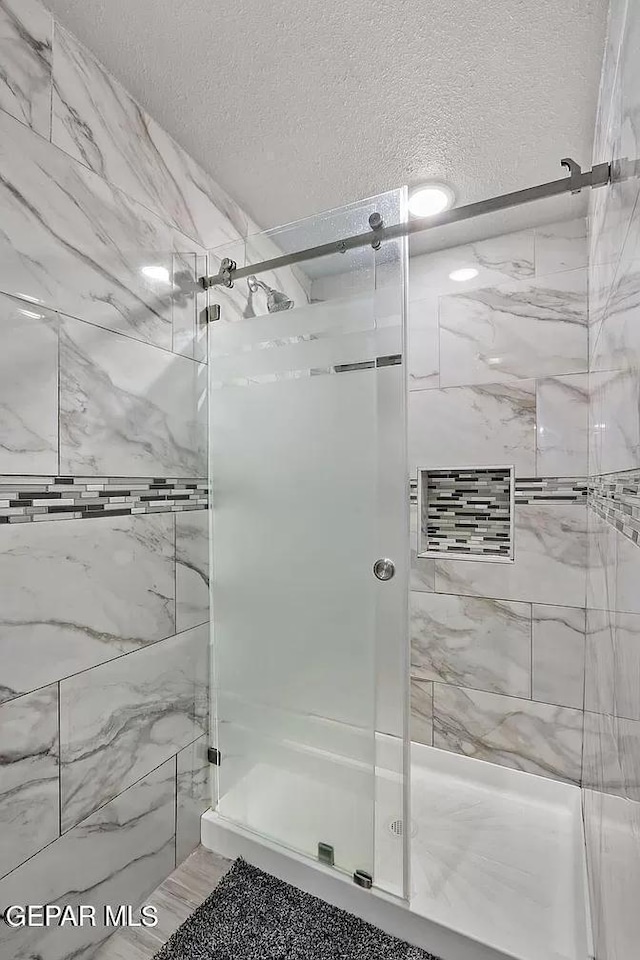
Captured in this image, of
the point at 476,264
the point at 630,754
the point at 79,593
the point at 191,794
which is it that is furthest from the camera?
the point at 476,264

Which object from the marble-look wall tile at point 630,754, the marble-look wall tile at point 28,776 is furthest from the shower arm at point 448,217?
Result: the marble-look wall tile at point 28,776

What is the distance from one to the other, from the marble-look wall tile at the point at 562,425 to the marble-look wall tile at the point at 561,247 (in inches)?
19.2

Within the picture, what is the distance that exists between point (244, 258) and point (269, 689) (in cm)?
147

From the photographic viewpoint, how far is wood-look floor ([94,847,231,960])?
1266 mm

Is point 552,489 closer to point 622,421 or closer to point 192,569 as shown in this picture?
point 622,421

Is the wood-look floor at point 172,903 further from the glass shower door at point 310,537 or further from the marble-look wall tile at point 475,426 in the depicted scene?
the marble-look wall tile at point 475,426

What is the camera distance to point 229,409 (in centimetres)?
164

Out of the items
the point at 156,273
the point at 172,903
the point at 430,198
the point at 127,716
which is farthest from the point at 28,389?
the point at 430,198

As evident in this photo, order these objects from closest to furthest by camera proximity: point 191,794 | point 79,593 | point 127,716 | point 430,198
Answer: point 79,593 → point 127,716 → point 191,794 → point 430,198

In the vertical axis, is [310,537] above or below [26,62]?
below

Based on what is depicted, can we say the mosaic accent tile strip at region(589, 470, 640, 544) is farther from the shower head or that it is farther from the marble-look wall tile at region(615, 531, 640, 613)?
the shower head

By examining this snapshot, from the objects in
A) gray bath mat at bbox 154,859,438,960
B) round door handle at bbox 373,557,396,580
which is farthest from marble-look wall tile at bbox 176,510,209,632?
gray bath mat at bbox 154,859,438,960

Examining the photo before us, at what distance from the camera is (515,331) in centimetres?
206

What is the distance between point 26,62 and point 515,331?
1856mm
